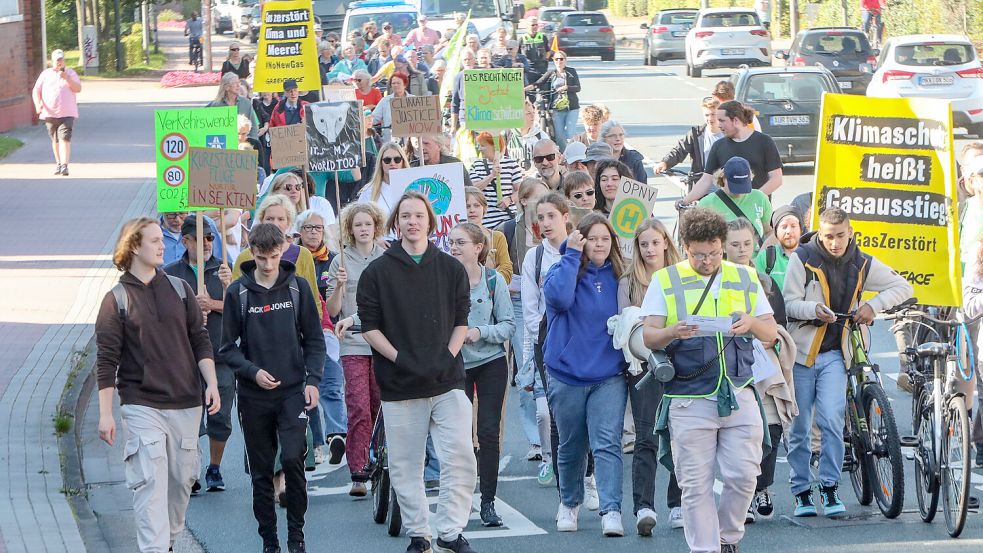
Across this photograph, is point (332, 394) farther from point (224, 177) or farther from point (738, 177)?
point (738, 177)

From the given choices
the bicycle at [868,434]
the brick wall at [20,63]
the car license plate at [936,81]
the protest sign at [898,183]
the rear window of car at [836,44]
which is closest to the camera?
the bicycle at [868,434]

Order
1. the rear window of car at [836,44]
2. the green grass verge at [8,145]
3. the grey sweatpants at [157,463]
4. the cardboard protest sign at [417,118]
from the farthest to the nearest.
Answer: the rear window of car at [836,44], the green grass verge at [8,145], the cardboard protest sign at [417,118], the grey sweatpants at [157,463]

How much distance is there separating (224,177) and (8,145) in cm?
2128

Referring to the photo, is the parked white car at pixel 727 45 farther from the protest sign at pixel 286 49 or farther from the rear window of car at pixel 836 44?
the protest sign at pixel 286 49

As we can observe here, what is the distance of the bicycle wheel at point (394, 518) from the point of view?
320 inches

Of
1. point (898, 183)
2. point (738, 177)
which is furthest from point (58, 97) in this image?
point (898, 183)

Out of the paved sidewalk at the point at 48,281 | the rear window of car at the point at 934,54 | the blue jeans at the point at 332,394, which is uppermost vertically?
the rear window of car at the point at 934,54

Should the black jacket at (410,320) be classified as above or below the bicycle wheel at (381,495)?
above

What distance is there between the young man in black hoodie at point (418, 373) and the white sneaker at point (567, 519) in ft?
2.62

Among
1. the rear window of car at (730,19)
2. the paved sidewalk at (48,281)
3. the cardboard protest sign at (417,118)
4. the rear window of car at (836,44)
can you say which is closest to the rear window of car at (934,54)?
the rear window of car at (836,44)

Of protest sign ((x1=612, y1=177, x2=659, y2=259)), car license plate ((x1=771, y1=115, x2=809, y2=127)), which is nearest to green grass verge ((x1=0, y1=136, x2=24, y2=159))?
car license plate ((x1=771, y1=115, x2=809, y2=127))

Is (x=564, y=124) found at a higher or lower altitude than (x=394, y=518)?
higher

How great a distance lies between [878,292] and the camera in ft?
27.6

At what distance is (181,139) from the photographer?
439 inches
